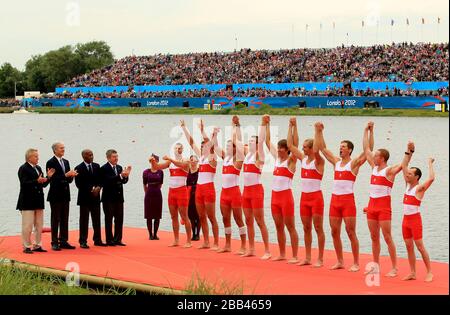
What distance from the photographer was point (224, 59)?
96312mm

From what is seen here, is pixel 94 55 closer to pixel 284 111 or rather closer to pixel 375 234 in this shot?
pixel 284 111

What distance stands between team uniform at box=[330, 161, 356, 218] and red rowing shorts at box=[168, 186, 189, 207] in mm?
3483

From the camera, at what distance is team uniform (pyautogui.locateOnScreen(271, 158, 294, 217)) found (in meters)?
13.5

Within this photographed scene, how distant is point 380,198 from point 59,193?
19.3ft

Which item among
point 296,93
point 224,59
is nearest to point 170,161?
point 296,93

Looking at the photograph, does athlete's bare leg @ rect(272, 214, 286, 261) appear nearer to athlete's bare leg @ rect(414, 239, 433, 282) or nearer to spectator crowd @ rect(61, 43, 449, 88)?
athlete's bare leg @ rect(414, 239, 433, 282)

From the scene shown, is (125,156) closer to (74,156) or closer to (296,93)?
(74,156)

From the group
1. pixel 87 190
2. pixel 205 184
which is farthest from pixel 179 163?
pixel 87 190

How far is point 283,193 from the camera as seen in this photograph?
13461 mm

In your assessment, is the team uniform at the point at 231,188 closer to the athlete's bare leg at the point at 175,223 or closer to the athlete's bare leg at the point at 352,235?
the athlete's bare leg at the point at 175,223

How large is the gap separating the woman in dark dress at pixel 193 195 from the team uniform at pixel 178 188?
64 centimetres

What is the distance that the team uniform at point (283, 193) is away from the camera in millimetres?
13469

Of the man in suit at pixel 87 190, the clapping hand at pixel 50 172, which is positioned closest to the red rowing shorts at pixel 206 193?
the man in suit at pixel 87 190
